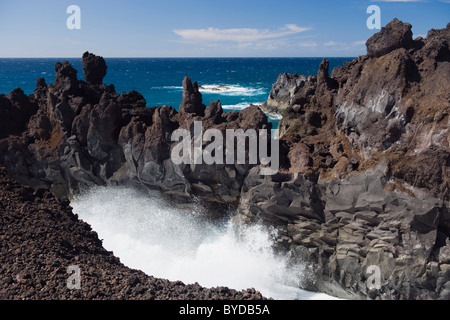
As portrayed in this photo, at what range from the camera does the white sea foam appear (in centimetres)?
1355

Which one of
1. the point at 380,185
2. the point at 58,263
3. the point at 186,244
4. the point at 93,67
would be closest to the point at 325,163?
the point at 380,185

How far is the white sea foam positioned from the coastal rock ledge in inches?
22.1

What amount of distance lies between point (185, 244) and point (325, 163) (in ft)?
21.5

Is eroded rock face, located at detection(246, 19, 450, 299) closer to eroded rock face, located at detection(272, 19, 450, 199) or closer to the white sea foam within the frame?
eroded rock face, located at detection(272, 19, 450, 199)

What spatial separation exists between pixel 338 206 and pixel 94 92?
42.9 feet

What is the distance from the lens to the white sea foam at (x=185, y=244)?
44.4 feet

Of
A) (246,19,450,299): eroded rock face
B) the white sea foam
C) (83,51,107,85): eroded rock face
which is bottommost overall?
the white sea foam

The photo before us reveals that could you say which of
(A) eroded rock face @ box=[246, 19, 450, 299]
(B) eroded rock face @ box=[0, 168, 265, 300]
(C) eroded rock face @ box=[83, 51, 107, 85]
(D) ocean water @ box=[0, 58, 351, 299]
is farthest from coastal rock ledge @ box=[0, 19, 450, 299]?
(C) eroded rock face @ box=[83, 51, 107, 85]

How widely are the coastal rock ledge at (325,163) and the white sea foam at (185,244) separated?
0.56 m

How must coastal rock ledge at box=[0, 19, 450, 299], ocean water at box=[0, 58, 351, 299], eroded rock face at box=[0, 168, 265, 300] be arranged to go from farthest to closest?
ocean water at box=[0, 58, 351, 299] → coastal rock ledge at box=[0, 19, 450, 299] → eroded rock face at box=[0, 168, 265, 300]

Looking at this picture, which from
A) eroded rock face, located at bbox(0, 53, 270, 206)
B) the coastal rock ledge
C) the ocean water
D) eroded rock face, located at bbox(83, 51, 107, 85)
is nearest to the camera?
the coastal rock ledge

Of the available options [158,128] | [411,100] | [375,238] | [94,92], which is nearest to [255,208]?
[375,238]

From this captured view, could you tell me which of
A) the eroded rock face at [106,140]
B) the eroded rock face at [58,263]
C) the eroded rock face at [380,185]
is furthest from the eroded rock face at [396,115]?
the eroded rock face at [58,263]

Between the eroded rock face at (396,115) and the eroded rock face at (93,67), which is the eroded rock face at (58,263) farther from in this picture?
the eroded rock face at (93,67)
